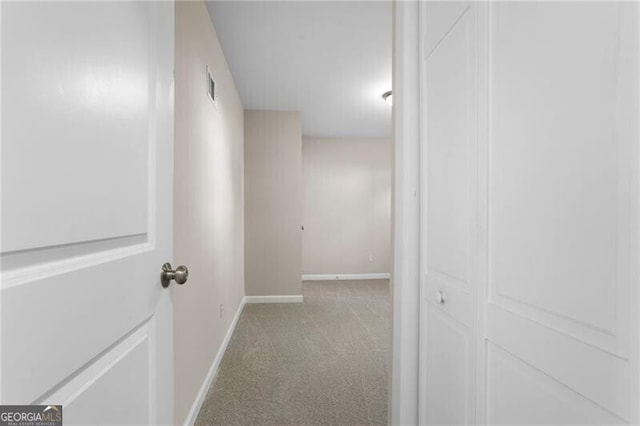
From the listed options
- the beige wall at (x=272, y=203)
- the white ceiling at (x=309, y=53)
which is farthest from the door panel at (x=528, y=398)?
the beige wall at (x=272, y=203)

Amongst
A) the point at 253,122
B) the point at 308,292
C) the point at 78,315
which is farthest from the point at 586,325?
the point at 308,292

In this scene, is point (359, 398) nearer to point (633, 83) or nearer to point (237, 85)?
point (633, 83)

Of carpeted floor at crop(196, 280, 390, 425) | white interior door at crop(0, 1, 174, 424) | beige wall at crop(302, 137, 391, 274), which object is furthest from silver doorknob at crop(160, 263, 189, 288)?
beige wall at crop(302, 137, 391, 274)

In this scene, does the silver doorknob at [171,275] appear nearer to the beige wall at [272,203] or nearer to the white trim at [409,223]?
the white trim at [409,223]

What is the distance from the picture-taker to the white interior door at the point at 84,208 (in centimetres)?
46

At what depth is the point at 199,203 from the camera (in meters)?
2.13

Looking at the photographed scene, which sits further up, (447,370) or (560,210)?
(560,210)

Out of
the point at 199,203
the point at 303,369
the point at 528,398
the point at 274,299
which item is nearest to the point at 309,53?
the point at 199,203

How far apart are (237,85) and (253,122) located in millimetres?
827

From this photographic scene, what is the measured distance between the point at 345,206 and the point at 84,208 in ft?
18.8

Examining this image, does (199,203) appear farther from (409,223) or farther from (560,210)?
(560,210)

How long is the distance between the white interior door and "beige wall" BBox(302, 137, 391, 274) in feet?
17.2

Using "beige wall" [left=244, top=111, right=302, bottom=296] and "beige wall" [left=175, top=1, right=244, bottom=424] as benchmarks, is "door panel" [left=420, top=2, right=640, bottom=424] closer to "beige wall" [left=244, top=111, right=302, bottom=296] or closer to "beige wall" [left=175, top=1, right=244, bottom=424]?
"beige wall" [left=175, top=1, right=244, bottom=424]

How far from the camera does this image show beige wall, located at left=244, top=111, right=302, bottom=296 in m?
4.54
